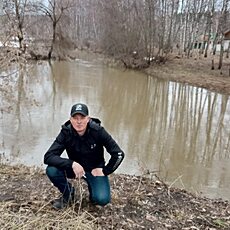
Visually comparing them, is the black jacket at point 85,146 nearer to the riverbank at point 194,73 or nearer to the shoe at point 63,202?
the shoe at point 63,202

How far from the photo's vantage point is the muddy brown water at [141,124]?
6180mm

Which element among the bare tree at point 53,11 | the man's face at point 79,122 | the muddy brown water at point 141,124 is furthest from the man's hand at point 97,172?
the bare tree at point 53,11

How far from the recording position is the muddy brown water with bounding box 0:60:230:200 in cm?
618

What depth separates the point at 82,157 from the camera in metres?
2.97

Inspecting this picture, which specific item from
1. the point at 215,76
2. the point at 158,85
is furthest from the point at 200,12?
the point at 158,85

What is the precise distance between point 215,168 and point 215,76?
43.2 ft

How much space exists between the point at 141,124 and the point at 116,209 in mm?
6371

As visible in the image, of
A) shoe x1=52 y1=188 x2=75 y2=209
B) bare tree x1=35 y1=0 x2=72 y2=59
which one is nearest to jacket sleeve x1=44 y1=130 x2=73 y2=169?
shoe x1=52 y1=188 x2=75 y2=209

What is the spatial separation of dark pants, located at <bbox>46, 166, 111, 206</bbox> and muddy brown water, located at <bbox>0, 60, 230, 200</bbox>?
189 centimetres

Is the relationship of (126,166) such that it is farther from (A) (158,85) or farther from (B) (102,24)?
(B) (102,24)

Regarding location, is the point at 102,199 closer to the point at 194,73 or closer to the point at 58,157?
the point at 58,157

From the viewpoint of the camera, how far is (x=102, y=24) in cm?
2844

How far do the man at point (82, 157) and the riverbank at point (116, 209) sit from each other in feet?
0.51

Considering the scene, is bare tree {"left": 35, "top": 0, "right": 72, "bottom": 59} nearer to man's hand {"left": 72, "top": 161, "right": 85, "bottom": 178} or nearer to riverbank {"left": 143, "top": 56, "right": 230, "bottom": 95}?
riverbank {"left": 143, "top": 56, "right": 230, "bottom": 95}
